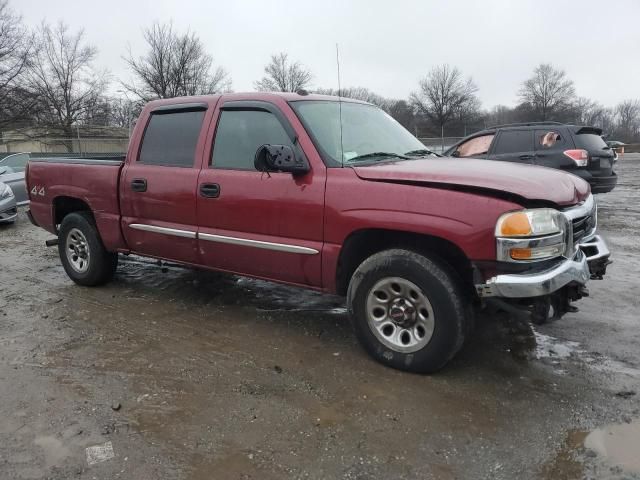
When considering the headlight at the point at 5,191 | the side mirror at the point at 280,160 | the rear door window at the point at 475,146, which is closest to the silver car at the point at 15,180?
the headlight at the point at 5,191

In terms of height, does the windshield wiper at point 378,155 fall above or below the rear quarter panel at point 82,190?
above

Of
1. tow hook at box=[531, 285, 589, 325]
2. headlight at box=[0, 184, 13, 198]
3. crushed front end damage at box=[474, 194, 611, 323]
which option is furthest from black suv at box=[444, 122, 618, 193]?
headlight at box=[0, 184, 13, 198]

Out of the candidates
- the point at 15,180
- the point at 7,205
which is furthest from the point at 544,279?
the point at 15,180

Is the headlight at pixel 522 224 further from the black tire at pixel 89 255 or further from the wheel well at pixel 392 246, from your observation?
the black tire at pixel 89 255

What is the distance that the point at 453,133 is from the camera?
4959cm

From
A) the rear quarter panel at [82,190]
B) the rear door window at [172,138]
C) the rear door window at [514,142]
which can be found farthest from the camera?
the rear door window at [514,142]

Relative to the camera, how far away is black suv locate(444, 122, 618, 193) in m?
8.59

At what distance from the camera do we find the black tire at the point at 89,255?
5383mm

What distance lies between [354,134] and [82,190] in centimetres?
295

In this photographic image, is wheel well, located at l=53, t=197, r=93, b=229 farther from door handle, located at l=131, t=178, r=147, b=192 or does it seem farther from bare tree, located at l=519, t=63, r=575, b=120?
bare tree, located at l=519, t=63, r=575, b=120

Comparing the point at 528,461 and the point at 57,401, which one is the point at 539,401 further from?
the point at 57,401

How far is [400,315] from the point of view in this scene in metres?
3.47

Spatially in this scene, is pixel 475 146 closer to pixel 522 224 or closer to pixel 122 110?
pixel 522 224

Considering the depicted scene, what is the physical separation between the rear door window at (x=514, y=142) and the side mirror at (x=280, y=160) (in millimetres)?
6245
